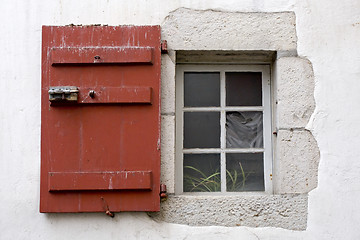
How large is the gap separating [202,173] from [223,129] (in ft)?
1.14

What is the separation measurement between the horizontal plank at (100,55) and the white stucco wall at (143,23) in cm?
22

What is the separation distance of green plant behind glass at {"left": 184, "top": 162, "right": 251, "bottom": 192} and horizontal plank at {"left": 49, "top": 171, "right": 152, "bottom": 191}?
42cm

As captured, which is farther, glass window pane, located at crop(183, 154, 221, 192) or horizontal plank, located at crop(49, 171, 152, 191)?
glass window pane, located at crop(183, 154, 221, 192)

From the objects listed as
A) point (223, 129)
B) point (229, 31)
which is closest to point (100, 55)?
point (229, 31)

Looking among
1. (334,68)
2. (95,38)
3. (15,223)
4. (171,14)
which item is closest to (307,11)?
(334,68)

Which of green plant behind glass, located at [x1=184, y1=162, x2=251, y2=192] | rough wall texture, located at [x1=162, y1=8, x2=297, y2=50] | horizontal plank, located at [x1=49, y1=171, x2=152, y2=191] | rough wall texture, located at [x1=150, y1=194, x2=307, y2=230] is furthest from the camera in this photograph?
green plant behind glass, located at [x1=184, y1=162, x2=251, y2=192]

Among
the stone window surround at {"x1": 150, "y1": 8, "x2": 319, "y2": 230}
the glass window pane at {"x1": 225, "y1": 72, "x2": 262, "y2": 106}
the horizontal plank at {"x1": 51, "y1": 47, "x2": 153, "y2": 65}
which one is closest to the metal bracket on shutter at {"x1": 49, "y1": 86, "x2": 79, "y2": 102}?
the horizontal plank at {"x1": 51, "y1": 47, "x2": 153, "y2": 65}

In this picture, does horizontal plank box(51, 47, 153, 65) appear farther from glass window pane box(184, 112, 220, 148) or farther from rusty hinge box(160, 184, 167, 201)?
rusty hinge box(160, 184, 167, 201)

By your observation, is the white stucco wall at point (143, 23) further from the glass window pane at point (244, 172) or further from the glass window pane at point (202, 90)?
the glass window pane at point (202, 90)

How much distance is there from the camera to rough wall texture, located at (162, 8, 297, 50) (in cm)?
302

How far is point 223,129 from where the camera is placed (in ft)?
10.4

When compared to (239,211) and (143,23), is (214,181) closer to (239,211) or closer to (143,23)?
(239,211)

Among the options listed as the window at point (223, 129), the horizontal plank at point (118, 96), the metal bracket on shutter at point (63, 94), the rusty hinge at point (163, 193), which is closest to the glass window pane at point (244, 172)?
the window at point (223, 129)

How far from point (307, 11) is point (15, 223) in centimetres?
242
